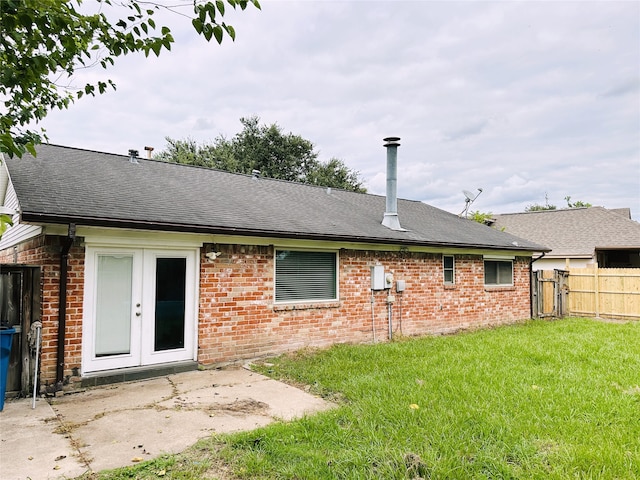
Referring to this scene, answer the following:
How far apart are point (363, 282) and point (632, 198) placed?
38066mm

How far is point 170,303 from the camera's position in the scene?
6984mm

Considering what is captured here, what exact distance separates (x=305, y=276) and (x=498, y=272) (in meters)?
7.57

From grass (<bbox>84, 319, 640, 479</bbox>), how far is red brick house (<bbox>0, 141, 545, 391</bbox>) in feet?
4.94

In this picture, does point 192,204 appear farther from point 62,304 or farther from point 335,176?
point 335,176

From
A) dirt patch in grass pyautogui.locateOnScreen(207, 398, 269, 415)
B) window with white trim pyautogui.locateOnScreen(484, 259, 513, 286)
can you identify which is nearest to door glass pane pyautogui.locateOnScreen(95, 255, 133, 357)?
dirt patch in grass pyautogui.locateOnScreen(207, 398, 269, 415)

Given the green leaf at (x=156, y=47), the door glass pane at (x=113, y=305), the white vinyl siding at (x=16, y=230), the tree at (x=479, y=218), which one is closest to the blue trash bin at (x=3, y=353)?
the door glass pane at (x=113, y=305)

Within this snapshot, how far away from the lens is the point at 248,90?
18797 millimetres

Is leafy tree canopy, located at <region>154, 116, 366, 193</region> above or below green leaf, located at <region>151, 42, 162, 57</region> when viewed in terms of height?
above

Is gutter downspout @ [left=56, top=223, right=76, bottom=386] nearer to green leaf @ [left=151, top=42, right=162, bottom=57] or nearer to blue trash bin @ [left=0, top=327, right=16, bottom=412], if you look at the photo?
blue trash bin @ [left=0, top=327, right=16, bottom=412]

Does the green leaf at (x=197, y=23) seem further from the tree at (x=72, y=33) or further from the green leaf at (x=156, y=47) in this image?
the green leaf at (x=156, y=47)

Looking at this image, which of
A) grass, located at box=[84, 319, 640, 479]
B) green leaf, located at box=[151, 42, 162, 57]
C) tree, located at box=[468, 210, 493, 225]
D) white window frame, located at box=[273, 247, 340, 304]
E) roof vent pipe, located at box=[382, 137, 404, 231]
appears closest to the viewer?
green leaf, located at box=[151, 42, 162, 57]

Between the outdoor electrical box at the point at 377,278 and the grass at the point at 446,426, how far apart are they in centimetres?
233

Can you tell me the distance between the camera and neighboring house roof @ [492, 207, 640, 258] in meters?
20.4

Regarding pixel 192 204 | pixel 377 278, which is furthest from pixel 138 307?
pixel 377 278
